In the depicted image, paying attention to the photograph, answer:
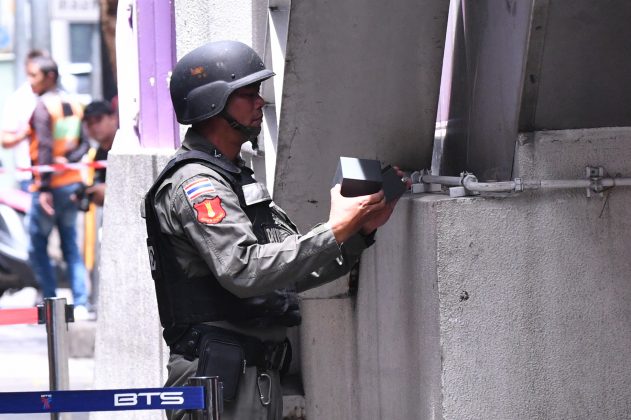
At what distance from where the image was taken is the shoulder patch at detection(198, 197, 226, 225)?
12.1 feet

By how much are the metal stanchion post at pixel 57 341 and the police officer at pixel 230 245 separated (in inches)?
61.8

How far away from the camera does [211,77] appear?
3.99 metres

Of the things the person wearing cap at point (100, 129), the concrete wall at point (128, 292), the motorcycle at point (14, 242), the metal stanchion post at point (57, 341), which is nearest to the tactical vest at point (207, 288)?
the metal stanchion post at point (57, 341)

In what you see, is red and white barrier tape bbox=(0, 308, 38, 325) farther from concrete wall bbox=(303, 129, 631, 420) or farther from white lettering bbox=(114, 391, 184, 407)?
concrete wall bbox=(303, 129, 631, 420)

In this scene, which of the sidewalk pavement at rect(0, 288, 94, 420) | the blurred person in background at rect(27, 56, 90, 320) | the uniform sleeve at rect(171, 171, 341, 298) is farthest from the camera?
the blurred person in background at rect(27, 56, 90, 320)

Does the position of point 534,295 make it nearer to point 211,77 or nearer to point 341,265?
point 341,265

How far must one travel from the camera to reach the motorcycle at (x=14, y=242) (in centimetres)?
1138

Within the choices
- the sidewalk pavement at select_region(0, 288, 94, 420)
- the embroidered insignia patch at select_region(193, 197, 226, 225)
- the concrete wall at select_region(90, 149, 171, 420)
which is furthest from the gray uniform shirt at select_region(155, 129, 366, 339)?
the sidewalk pavement at select_region(0, 288, 94, 420)

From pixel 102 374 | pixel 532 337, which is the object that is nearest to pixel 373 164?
pixel 532 337

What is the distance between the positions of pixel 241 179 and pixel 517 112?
88 centimetres

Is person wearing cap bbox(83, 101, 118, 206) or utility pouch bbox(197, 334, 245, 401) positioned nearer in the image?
utility pouch bbox(197, 334, 245, 401)

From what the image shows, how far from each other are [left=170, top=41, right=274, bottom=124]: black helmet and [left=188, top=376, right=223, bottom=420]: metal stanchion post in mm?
932

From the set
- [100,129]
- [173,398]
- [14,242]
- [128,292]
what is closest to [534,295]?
[173,398]

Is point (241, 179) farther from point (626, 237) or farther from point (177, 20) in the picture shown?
point (177, 20)
